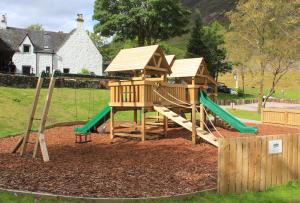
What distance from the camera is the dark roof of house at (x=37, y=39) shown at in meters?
51.5

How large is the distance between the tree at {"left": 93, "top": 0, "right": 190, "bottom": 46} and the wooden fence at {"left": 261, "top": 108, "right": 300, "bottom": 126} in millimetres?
26340

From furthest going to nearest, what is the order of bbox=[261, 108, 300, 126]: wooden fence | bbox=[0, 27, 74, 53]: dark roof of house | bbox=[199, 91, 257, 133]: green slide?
bbox=[0, 27, 74, 53]: dark roof of house
bbox=[261, 108, 300, 126]: wooden fence
bbox=[199, 91, 257, 133]: green slide

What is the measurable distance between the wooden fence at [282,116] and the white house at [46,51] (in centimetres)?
3174

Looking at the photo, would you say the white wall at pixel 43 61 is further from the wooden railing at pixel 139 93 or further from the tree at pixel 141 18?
the wooden railing at pixel 139 93

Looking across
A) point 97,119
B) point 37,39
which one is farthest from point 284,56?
point 37,39

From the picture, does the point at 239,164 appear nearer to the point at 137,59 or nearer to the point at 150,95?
the point at 150,95

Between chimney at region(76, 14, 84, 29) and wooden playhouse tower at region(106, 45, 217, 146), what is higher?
chimney at region(76, 14, 84, 29)

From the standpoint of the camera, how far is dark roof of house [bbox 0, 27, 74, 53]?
2028 inches

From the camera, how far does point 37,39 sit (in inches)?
2122

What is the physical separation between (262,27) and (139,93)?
2785 cm

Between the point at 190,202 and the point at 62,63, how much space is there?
160 ft

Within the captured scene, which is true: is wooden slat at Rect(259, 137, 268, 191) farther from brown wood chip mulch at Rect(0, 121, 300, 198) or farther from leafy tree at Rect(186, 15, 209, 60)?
leafy tree at Rect(186, 15, 209, 60)

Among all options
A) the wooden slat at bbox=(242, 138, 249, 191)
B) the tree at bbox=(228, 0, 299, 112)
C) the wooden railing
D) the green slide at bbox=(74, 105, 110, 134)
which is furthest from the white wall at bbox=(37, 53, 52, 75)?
the wooden slat at bbox=(242, 138, 249, 191)

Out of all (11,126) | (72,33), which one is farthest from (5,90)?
(72,33)
